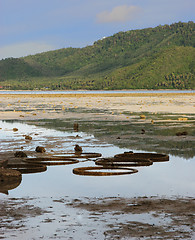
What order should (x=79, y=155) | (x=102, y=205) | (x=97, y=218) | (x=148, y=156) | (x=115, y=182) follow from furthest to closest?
1. (x=79, y=155)
2. (x=148, y=156)
3. (x=115, y=182)
4. (x=102, y=205)
5. (x=97, y=218)

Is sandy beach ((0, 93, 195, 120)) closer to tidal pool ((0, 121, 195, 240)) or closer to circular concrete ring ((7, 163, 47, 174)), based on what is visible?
circular concrete ring ((7, 163, 47, 174))

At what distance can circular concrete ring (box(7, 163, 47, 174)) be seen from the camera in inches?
575

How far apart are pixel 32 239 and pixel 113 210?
223cm

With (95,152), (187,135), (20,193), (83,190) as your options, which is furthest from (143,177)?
(187,135)

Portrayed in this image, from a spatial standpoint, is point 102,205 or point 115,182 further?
point 115,182

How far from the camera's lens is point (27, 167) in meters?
15.4

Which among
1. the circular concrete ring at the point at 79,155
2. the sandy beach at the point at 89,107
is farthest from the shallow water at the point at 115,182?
the sandy beach at the point at 89,107

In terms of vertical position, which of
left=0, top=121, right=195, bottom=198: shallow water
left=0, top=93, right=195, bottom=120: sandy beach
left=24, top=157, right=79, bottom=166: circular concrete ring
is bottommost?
left=0, top=121, right=195, bottom=198: shallow water

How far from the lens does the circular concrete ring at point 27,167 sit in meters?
14.6

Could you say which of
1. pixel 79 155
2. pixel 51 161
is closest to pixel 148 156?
pixel 79 155

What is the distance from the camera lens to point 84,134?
25.2m

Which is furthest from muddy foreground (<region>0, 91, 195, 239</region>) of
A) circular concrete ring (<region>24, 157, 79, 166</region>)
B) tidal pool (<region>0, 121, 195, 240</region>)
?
circular concrete ring (<region>24, 157, 79, 166</region>)

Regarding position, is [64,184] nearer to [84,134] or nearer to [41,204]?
[41,204]

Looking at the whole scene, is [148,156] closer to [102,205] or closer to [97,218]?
[102,205]
